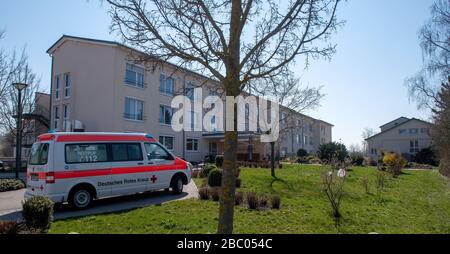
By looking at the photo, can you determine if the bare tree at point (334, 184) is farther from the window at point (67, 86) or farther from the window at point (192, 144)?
the window at point (192, 144)

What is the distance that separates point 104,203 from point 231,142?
804 cm

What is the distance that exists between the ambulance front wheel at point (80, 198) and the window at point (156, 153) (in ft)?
8.00

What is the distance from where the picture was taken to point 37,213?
634 centimetres

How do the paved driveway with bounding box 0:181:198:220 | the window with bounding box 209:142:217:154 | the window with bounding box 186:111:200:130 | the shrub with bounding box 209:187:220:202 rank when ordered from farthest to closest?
1. the window with bounding box 209:142:217:154
2. the window with bounding box 186:111:200:130
3. the shrub with bounding box 209:187:220:202
4. the paved driveway with bounding box 0:181:198:220

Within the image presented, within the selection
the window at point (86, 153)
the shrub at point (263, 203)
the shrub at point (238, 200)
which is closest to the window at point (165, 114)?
the window at point (86, 153)

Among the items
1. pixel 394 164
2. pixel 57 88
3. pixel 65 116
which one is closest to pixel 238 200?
pixel 394 164

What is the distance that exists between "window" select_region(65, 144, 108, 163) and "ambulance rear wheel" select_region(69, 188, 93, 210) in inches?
34.9

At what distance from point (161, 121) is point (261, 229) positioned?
88.3ft

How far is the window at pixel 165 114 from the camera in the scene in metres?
33.5

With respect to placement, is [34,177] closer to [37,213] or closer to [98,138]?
[98,138]

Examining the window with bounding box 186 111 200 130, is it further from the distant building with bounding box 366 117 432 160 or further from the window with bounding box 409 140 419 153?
the window with bounding box 409 140 419 153

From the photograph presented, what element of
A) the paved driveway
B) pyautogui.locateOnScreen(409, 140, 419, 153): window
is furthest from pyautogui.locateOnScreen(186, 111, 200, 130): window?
pyautogui.locateOnScreen(409, 140, 419, 153): window

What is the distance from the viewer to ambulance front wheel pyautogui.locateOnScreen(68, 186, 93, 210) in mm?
10203
